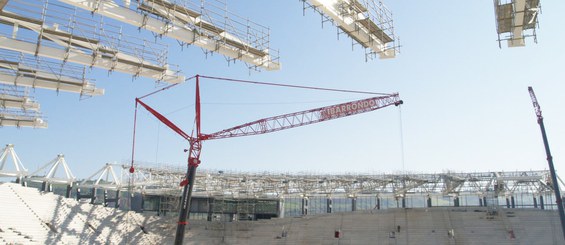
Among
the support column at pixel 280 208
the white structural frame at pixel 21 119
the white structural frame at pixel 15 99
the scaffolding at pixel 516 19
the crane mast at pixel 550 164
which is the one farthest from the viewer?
the support column at pixel 280 208

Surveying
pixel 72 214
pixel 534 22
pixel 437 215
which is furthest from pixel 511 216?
pixel 72 214

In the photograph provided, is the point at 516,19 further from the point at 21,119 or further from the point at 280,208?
the point at 280,208

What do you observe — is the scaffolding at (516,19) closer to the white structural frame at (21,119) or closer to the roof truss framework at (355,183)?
the roof truss framework at (355,183)

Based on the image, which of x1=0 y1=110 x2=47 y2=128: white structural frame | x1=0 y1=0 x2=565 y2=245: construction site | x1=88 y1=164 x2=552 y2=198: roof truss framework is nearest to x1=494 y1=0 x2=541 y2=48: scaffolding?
x1=0 y1=0 x2=565 y2=245: construction site

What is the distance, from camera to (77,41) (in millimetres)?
27641

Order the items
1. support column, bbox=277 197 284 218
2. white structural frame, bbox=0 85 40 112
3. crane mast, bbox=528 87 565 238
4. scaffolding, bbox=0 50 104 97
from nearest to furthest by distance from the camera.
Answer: crane mast, bbox=528 87 565 238 → scaffolding, bbox=0 50 104 97 → white structural frame, bbox=0 85 40 112 → support column, bbox=277 197 284 218

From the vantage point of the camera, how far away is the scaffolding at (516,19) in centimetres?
1907

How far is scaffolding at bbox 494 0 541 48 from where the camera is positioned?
19.1 meters

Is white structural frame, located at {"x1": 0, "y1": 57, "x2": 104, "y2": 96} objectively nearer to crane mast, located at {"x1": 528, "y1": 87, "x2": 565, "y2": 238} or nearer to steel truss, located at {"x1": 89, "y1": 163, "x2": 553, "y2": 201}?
steel truss, located at {"x1": 89, "y1": 163, "x2": 553, "y2": 201}

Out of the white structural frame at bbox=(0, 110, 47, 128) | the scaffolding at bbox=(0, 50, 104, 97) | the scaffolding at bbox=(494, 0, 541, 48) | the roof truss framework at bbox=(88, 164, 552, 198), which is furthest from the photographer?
the roof truss framework at bbox=(88, 164, 552, 198)

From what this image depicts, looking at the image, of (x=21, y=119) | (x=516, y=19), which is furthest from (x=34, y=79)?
(x=516, y=19)

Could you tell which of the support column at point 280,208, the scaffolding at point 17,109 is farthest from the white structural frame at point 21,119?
the support column at point 280,208

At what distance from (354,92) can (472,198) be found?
33.4m

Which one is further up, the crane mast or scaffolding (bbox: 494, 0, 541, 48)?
scaffolding (bbox: 494, 0, 541, 48)
